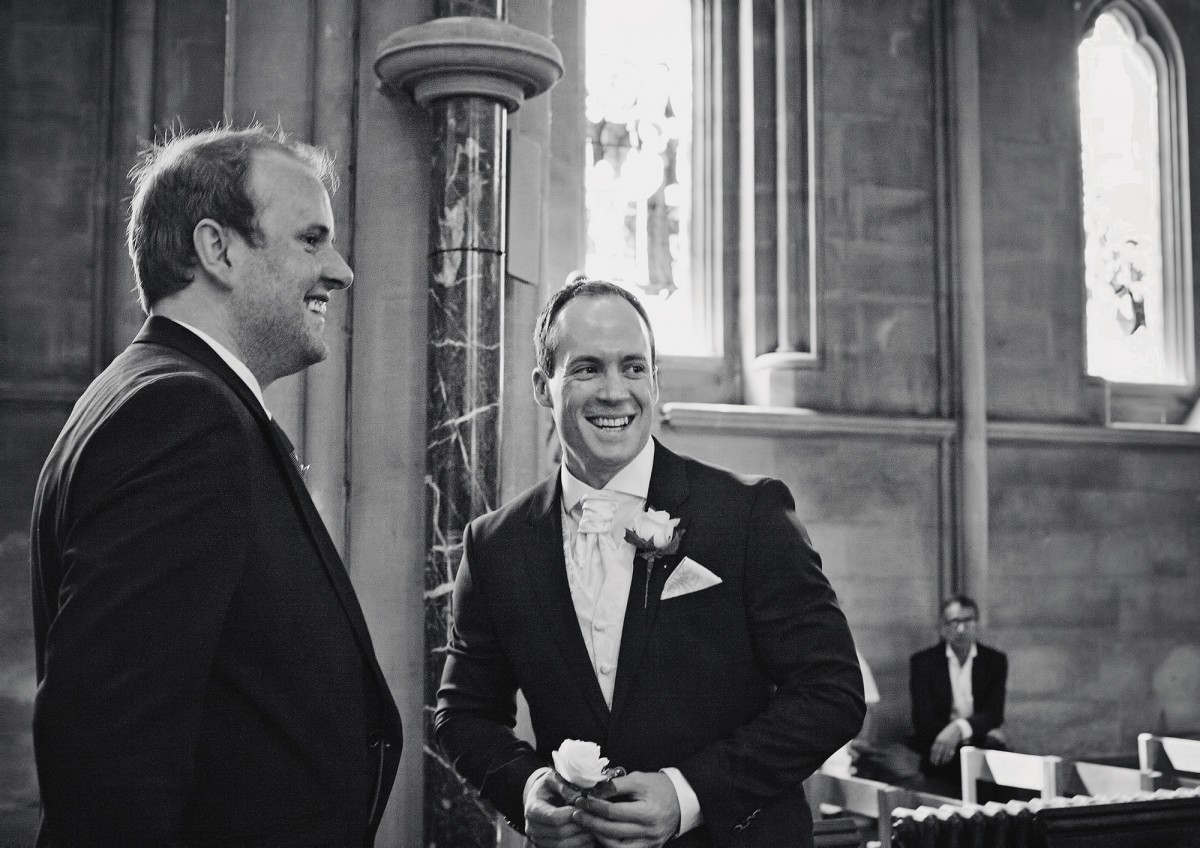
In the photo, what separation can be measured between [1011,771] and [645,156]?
4.77 meters

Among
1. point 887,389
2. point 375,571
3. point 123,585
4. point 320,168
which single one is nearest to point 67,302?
point 375,571

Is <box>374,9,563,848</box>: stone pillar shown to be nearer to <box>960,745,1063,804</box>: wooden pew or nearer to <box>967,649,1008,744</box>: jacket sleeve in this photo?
<box>960,745,1063,804</box>: wooden pew

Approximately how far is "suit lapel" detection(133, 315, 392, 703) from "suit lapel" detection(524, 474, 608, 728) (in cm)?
51

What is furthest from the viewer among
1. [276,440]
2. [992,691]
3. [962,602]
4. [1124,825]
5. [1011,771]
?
[962,602]

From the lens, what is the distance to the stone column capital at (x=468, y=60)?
16.4 feet

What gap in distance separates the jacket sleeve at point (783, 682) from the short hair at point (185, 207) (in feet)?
3.15

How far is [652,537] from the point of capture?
2.09 m

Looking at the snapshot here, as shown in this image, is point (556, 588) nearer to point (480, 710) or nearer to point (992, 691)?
point (480, 710)

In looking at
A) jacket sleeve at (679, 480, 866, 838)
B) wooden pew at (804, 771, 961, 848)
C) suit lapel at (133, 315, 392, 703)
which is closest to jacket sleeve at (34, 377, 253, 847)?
suit lapel at (133, 315, 392, 703)

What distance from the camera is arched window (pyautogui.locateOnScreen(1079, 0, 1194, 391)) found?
9.32 metres

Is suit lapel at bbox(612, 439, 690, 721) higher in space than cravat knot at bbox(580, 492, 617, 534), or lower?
lower

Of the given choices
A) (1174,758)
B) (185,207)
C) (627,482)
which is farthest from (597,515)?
(1174,758)

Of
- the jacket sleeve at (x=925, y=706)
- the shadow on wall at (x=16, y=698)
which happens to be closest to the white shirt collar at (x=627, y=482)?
the shadow on wall at (x=16, y=698)

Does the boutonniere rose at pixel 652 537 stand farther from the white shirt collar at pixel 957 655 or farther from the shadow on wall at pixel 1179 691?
the shadow on wall at pixel 1179 691
